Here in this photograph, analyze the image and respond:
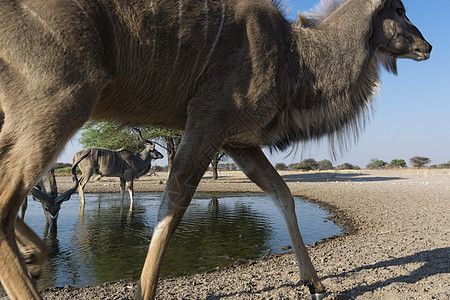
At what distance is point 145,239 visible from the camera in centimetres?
741

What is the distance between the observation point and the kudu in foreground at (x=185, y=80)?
6.36ft

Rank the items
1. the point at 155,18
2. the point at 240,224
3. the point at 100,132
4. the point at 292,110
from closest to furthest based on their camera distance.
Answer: the point at 155,18
the point at 292,110
the point at 240,224
the point at 100,132

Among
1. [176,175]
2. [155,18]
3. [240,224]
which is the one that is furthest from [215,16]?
[240,224]

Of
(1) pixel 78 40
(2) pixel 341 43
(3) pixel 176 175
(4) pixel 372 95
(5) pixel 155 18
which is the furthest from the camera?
(4) pixel 372 95

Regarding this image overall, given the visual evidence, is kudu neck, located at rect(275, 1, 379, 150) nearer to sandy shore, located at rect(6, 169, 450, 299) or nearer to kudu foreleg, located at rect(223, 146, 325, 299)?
kudu foreleg, located at rect(223, 146, 325, 299)

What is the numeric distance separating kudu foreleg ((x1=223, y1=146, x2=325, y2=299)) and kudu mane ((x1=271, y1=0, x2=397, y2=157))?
0.74 ft

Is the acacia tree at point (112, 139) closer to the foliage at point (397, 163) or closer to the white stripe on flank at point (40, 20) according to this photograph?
the white stripe on flank at point (40, 20)

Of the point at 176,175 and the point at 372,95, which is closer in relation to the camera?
the point at 176,175

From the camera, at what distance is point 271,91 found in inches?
101

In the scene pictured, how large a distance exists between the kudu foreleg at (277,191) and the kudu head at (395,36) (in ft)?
4.69

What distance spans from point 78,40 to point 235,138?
1.20 meters

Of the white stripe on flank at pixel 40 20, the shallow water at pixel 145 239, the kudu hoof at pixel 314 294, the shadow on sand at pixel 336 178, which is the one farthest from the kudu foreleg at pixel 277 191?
the shadow on sand at pixel 336 178

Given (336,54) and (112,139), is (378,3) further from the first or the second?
(112,139)

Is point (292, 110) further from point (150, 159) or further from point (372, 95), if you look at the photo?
point (150, 159)
